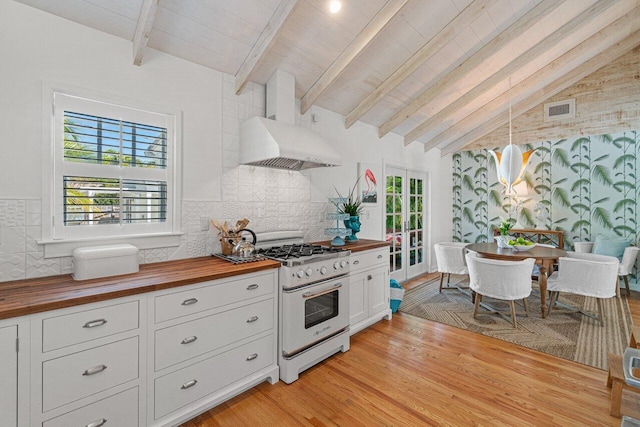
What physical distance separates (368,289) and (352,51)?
2.45m

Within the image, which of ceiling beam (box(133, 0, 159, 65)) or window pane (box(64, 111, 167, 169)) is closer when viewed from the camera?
ceiling beam (box(133, 0, 159, 65))

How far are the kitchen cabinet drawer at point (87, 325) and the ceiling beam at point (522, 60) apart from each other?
458 centimetres

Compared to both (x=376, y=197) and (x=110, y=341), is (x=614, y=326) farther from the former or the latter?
(x=110, y=341)

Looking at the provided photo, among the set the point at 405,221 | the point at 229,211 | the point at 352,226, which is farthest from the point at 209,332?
the point at 405,221

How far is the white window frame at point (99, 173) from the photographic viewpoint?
195cm

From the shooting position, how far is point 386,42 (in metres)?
3.00

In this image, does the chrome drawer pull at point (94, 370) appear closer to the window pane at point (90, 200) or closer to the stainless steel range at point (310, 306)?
the window pane at point (90, 200)

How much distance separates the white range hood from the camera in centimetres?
259

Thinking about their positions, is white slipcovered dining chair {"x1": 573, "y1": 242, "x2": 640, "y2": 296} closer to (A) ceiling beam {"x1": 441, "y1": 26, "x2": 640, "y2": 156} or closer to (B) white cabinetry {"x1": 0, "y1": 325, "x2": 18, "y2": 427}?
(A) ceiling beam {"x1": 441, "y1": 26, "x2": 640, "y2": 156}

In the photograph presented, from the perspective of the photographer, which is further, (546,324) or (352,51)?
(546,324)

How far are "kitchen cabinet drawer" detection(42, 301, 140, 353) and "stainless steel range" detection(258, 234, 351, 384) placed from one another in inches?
41.4

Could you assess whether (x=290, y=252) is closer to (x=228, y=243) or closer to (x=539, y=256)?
(x=228, y=243)

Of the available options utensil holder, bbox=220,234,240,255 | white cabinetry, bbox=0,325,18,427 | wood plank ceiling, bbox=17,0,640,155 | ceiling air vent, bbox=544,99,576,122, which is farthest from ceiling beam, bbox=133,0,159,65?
ceiling air vent, bbox=544,99,576,122

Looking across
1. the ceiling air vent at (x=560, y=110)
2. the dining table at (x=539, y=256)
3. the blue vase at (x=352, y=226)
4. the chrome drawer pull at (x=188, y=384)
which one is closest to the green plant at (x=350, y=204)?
the blue vase at (x=352, y=226)
